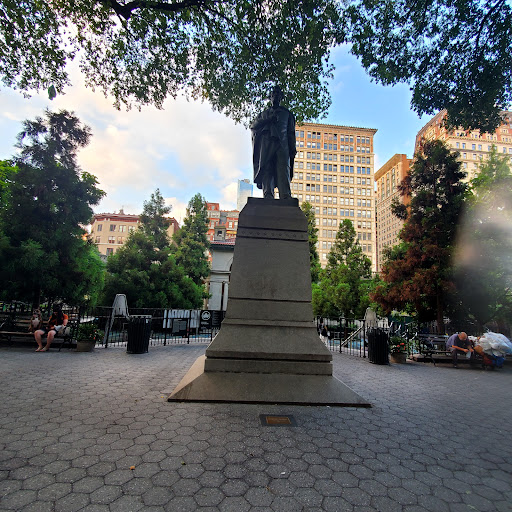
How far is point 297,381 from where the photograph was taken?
4281mm

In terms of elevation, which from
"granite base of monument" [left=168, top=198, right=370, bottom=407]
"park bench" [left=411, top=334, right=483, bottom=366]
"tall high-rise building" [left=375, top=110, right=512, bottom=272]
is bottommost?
"park bench" [left=411, top=334, right=483, bottom=366]

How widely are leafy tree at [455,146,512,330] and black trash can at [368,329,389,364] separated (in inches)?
229

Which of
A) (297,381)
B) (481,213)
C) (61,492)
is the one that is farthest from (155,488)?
(481,213)

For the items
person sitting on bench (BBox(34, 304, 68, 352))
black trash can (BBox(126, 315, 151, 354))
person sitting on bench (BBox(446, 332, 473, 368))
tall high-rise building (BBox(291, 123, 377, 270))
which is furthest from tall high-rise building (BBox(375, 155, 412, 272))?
person sitting on bench (BBox(34, 304, 68, 352))

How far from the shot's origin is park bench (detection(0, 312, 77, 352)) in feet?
30.9

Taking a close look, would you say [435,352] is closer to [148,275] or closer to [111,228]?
[148,275]

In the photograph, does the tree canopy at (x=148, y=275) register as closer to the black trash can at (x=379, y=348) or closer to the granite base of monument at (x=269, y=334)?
the black trash can at (x=379, y=348)

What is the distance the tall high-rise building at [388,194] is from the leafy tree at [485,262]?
350ft

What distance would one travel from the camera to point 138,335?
362 inches

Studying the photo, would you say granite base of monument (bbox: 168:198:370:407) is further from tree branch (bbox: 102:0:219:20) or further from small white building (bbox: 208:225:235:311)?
small white building (bbox: 208:225:235:311)

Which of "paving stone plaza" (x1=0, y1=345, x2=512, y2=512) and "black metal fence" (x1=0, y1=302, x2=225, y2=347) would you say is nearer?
"paving stone plaza" (x1=0, y1=345, x2=512, y2=512)

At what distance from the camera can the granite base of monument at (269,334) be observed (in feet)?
13.6

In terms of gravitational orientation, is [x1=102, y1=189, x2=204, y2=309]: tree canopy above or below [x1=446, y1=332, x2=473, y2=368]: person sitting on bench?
above

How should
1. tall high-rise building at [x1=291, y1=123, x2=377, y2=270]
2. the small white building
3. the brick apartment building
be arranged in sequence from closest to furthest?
the small white building, the brick apartment building, tall high-rise building at [x1=291, y1=123, x2=377, y2=270]
